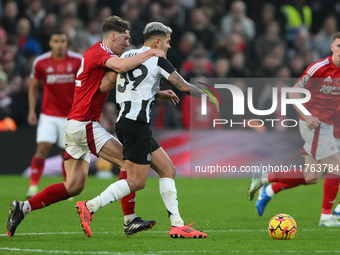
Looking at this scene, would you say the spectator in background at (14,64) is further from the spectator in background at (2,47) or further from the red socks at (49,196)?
the red socks at (49,196)

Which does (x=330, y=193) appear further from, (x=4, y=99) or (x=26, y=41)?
(x=26, y=41)

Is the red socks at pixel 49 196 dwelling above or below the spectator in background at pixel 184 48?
below

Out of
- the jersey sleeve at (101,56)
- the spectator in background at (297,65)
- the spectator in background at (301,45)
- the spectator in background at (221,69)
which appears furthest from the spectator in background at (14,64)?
the jersey sleeve at (101,56)

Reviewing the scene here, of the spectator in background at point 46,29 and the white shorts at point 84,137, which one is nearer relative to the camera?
the white shorts at point 84,137

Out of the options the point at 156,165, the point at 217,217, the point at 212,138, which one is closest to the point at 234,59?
the point at 212,138

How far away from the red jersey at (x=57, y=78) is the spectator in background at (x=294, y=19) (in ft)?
31.2

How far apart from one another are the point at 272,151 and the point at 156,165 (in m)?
8.28

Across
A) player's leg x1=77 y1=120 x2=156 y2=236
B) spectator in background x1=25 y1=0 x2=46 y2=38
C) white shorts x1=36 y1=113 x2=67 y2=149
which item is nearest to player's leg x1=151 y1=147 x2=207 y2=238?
player's leg x1=77 y1=120 x2=156 y2=236

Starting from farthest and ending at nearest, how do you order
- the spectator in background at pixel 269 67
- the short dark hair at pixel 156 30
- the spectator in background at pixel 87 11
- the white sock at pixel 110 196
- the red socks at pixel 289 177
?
the spectator in background at pixel 87 11, the spectator in background at pixel 269 67, the red socks at pixel 289 177, the short dark hair at pixel 156 30, the white sock at pixel 110 196

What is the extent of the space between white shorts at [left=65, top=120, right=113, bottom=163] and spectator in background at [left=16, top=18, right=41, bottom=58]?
9.81 m

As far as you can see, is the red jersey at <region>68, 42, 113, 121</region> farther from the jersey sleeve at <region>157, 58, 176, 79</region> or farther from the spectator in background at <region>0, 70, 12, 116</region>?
the spectator in background at <region>0, 70, 12, 116</region>

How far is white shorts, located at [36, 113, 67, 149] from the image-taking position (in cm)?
1158

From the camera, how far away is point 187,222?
9133 mm

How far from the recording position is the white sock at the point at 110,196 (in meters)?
7.16
